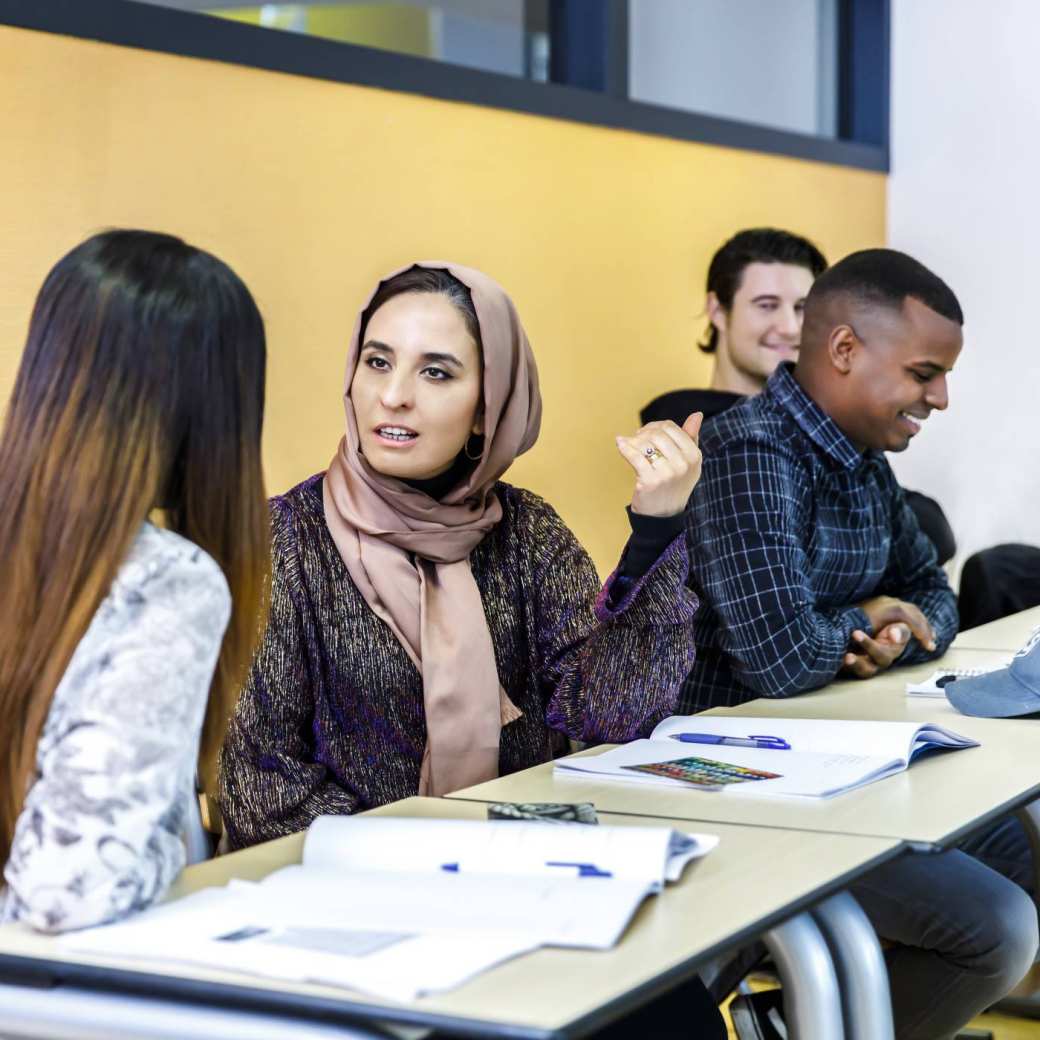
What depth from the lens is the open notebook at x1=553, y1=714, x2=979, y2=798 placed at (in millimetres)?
1743

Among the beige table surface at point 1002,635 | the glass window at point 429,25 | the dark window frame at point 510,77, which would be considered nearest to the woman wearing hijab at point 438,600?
the dark window frame at point 510,77

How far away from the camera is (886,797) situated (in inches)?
67.0

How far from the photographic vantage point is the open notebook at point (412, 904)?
3.71ft

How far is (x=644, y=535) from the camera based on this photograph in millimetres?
2094

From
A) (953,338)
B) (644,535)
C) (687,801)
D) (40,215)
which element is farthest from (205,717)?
(953,338)

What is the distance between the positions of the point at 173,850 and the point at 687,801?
0.64m

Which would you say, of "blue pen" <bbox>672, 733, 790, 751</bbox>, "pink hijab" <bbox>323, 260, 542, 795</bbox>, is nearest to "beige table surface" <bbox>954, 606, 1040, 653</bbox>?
"blue pen" <bbox>672, 733, 790, 751</bbox>

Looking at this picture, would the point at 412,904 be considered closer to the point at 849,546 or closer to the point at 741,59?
the point at 849,546

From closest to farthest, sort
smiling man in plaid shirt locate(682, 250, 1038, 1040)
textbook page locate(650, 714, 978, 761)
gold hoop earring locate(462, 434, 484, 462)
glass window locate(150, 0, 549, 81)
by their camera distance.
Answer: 1. textbook page locate(650, 714, 978, 761)
2. smiling man in plaid shirt locate(682, 250, 1038, 1040)
3. gold hoop earring locate(462, 434, 484, 462)
4. glass window locate(150, 0, 549, 81)

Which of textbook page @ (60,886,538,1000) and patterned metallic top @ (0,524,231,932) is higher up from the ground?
patterned metallic top @ (0,524,231,932)

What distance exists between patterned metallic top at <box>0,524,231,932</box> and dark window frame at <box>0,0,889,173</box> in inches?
63.7

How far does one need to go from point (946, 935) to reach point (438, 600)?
79 cm

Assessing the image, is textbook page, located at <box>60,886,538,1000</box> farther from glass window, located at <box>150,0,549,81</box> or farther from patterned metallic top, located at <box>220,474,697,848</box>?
glass window, located at <box>150,0,549,81</box>

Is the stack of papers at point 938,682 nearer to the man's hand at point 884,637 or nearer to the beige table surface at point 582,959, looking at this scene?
the man's hand at point 884,637
